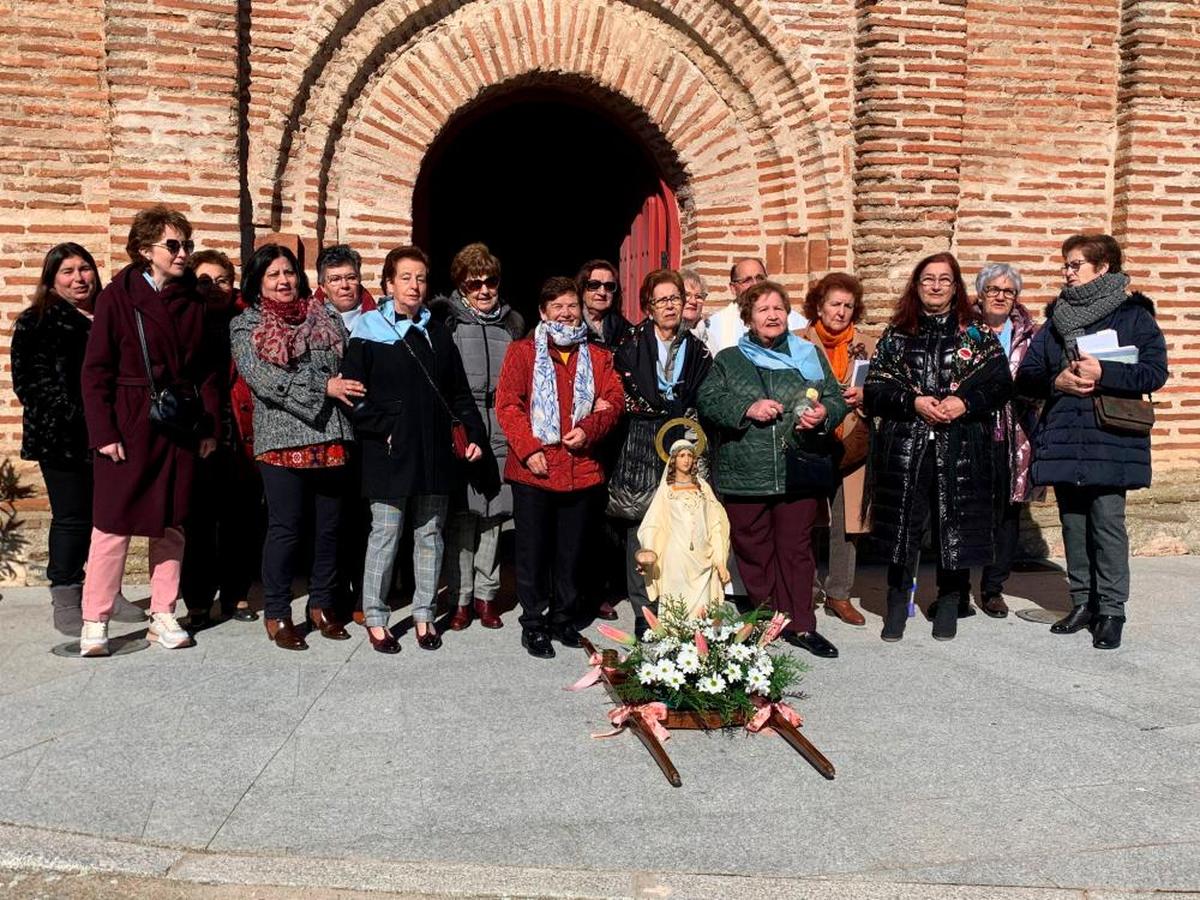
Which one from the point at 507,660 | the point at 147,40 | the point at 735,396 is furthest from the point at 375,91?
the point at 507,660

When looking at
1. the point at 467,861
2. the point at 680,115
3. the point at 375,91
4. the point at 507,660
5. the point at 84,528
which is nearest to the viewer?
the point at 467,861

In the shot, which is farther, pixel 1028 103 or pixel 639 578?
pixel 1028 103

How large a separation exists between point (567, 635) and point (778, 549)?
112 cm

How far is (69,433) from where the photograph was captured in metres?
5.82

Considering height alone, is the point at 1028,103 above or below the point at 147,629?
above

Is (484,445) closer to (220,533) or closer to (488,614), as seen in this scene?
(488,614)

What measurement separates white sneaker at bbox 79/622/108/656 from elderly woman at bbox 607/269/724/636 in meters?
2.49

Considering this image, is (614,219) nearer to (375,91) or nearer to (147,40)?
(375,91)

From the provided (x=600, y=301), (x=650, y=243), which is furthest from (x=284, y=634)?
(x=650, y=243)

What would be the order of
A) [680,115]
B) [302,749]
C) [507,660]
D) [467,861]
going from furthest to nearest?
[680,115] → [507,660] → [302,749] → [467,861]

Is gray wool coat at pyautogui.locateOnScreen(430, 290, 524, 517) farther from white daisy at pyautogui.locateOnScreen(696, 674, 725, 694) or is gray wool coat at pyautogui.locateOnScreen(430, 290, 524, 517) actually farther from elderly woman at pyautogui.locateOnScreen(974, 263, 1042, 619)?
elderly woman at pyautogui.locateOnScreen(974, 263, 1042, 619)

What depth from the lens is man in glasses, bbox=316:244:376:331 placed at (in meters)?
5.87

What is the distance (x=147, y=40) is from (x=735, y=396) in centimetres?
410

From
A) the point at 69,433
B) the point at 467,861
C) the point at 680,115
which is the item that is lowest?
the point at 467,861
